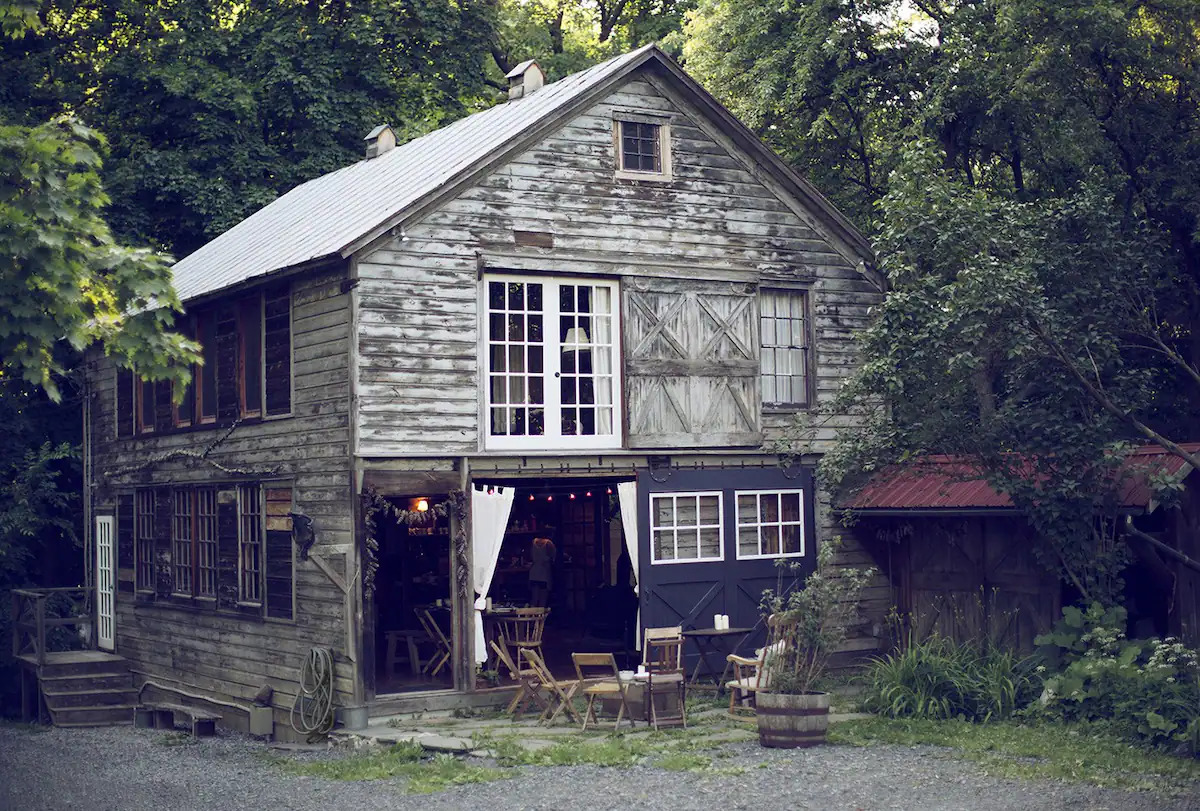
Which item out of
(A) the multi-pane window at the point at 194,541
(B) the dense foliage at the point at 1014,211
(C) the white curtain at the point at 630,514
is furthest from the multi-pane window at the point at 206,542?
(B) the dense foliage at the point at 1014,211

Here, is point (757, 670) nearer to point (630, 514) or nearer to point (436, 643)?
point (630, 514)

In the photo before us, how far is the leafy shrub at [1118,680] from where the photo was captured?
536 inches

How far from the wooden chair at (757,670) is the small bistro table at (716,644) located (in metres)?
0.58

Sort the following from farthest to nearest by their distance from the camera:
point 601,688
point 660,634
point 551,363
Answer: point 551,363 < point 660,634 < point 601,688

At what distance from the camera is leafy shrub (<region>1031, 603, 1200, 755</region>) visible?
13609mm

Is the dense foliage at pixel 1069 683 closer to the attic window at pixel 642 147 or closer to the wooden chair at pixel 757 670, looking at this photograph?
the wooden chair at pixel 757 670

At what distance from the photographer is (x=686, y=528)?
60.5 ft

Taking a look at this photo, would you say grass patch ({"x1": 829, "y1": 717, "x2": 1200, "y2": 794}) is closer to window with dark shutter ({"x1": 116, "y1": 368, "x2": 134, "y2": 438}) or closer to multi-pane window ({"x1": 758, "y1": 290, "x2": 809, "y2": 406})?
multi-pane window ({"x1": 758, "y1": 290, "x2": 809, "y2": 406})

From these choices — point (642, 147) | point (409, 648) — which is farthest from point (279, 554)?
point (642, 147)

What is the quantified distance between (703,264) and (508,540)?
7456mm

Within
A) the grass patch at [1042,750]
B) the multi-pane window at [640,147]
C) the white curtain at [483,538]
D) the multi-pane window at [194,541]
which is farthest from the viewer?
the multi-pane window at [194,541]

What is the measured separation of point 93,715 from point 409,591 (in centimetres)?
496

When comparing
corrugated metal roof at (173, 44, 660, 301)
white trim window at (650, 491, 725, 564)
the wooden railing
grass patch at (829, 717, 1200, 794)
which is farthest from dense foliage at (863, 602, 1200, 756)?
the wooden railing

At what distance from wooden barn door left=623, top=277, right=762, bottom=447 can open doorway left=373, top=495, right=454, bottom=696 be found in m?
3.26
